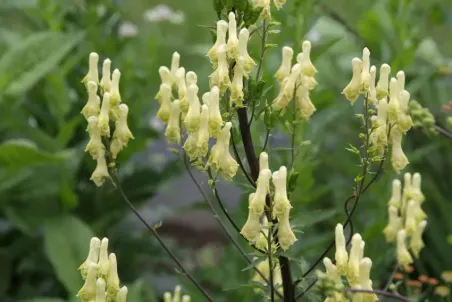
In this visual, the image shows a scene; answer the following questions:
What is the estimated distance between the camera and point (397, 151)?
1289 millimetres

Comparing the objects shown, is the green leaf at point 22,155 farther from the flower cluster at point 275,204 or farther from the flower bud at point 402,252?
the flower cluster at point 275,204

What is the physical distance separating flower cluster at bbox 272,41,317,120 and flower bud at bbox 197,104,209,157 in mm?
133

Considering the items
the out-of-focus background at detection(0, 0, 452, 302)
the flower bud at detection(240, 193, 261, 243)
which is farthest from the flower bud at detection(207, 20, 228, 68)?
the out-of-focus background at detection(0, 0, 452, 302)

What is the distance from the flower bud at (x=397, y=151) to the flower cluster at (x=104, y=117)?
1.40 ft

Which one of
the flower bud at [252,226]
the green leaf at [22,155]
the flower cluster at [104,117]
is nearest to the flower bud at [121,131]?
the flower cluster at [104,117]

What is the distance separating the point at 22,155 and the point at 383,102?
1486 millimetres

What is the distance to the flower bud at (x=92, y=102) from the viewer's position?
132cm

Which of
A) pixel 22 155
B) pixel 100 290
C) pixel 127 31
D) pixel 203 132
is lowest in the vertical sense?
pixel 100 290

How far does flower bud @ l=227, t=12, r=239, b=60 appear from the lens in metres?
1.20

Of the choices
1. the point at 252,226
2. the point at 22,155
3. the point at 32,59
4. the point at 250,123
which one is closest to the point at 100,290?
the point at 252,226

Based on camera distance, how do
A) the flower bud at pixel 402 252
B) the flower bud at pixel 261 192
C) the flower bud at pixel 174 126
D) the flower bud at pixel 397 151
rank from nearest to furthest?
the flower bud at pixel 261 192
the flower bud at pixel 397 151
the flower bud at pixel 174 126
the flower bud at pixel 402 252

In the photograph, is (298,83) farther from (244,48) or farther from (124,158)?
(124,158)

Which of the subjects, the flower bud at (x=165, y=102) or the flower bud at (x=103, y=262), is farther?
A: the flower bud at (x=165, y=102)

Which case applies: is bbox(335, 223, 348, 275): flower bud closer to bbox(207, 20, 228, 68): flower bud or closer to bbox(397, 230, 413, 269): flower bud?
bbox(207, 20, 228, 68): flower bud
